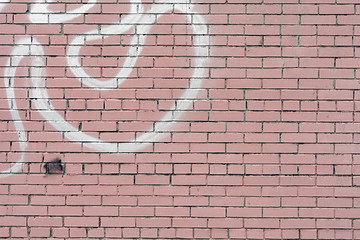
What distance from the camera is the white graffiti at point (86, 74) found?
8.64 feet

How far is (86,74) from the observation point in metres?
2.64

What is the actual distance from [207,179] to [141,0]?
1273mm

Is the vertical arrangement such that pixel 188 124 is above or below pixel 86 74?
below

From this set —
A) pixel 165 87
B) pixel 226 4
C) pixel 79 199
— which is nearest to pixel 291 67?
pixel 226 4

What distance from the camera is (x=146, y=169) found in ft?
8.64

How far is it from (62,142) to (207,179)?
1.00m

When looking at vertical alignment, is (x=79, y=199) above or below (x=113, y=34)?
below

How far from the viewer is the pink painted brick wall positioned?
8.61 ft

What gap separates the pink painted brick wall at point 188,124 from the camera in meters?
2.62

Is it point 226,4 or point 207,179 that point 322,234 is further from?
point 226,4

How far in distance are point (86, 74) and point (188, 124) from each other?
76 cm

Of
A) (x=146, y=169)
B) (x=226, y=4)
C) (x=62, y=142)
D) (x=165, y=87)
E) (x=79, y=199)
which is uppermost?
(x=226, y=4)

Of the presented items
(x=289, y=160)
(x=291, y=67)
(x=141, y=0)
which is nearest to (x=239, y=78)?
(x=291, y=67)

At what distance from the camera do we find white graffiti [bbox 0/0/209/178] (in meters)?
2.63
